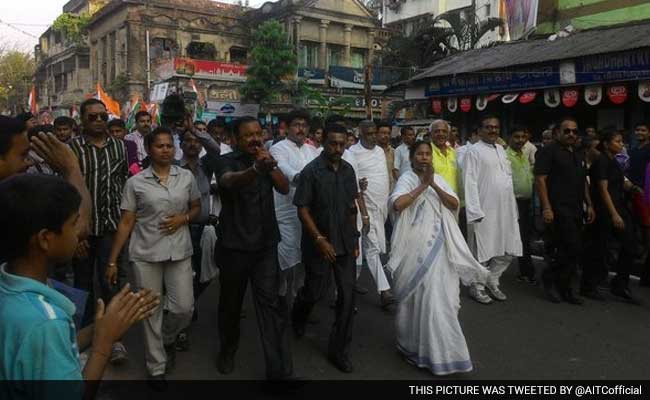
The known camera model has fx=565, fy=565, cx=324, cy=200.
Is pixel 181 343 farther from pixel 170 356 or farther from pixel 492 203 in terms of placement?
pixel 492 203

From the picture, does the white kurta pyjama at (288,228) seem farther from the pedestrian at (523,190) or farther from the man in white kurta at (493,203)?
the pedestrian at (523,190)

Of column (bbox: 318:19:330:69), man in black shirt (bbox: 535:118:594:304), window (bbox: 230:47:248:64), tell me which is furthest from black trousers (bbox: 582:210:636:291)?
window (bbox: 230:47:248:64)

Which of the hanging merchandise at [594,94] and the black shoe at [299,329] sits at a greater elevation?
the hanging merchandise at [594,94]

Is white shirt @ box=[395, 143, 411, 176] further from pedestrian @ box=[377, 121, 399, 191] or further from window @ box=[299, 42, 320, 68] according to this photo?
window @ box=[299, 42, 320, 68]

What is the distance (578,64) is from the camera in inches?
507

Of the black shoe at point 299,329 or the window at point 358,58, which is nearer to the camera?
the black shoe at point 299,329

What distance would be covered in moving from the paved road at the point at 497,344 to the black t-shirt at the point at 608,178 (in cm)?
98

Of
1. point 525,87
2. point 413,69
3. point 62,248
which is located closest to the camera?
point 62,248

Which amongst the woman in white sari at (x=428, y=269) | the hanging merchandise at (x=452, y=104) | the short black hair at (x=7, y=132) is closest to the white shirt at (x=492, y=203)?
the woman in white sari at (x=428, y=269)

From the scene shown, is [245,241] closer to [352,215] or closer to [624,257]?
[352,215]

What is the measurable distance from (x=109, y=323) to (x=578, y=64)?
13336 mm

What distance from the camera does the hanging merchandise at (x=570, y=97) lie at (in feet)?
43.4

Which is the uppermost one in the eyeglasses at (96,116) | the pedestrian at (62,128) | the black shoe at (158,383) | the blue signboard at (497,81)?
the blue signboard at (497,81)

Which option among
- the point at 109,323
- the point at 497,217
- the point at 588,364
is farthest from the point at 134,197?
the point at 497,217
